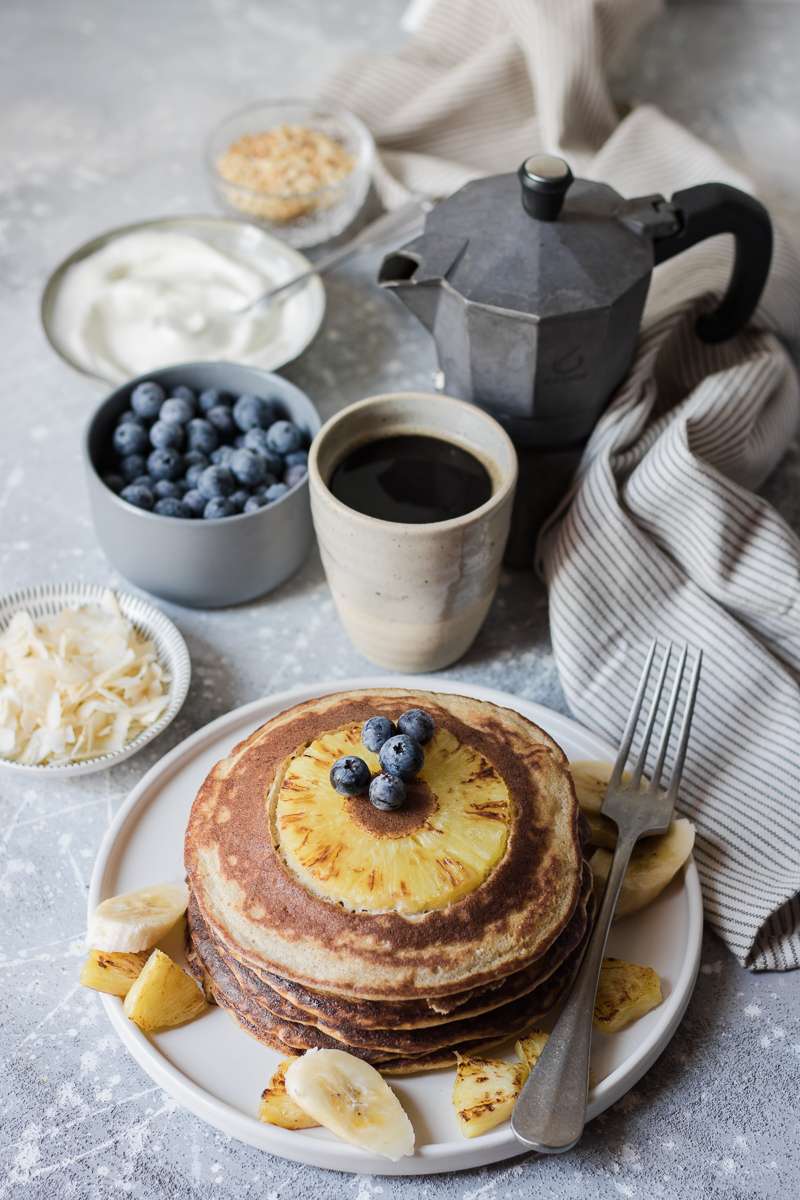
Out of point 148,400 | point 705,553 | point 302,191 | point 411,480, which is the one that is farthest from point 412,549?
point 302,191

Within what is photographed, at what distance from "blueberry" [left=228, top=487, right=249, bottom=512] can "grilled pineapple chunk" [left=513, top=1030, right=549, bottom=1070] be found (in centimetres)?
66

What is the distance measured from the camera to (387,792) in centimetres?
93

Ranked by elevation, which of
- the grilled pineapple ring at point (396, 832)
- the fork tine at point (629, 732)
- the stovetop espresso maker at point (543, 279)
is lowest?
the fork tine at point (629, 732)

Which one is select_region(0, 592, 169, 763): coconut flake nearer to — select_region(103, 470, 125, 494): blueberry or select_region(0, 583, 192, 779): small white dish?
select_region(0, 583, 192, 779): small white dish

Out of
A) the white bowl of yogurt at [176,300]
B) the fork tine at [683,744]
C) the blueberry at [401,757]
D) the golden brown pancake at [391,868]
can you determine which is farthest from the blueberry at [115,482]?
the fork tine at [683,744]

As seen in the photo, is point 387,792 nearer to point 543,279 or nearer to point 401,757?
point 401,757

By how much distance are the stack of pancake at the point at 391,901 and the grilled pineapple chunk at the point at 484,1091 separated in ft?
0.05

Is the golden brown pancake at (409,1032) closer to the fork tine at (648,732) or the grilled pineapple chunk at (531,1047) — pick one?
the grilled pineapple chunk at (531,1047)

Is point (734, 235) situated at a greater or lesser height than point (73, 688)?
greater

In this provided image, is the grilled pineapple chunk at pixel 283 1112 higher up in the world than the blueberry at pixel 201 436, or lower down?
lower down

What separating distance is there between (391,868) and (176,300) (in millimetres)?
1018

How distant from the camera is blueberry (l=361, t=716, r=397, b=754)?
0.98m

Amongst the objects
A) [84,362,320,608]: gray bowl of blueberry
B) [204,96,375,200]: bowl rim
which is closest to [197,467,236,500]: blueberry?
[84,362,320,608]: gray bowl of blueberry

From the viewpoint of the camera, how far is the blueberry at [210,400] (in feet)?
4.75
